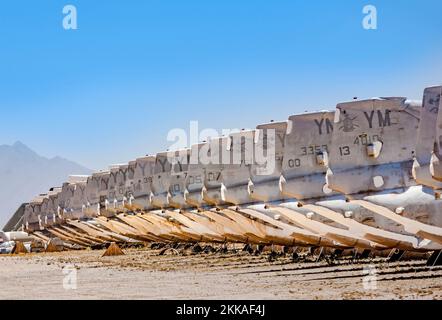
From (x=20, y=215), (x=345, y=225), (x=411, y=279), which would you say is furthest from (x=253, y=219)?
(x=20, y=215)

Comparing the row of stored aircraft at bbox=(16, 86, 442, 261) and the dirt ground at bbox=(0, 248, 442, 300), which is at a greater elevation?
the row of stored aircraft at bbox=(16, 86, 442, 261)

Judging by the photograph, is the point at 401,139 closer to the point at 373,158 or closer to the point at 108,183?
the point at 373,158

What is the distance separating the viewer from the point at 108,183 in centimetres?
7606

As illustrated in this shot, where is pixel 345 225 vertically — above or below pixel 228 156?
below

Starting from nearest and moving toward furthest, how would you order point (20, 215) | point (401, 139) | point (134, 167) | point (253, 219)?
point (401, 139) → point (253, 219) → point (134, 167) → point (20, 215)

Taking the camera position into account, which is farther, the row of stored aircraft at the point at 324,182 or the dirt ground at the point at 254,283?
the row of stored aircraft at the point at 324,182

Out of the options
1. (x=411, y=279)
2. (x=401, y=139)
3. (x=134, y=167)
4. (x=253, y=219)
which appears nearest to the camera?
(x=411, y=279)

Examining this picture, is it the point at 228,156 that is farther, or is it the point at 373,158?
the point at 228,156

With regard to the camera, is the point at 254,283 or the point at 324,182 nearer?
the point at 254,283

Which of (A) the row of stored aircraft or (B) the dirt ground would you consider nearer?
(B) the dirt ground

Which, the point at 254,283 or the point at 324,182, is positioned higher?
the point at 324,182

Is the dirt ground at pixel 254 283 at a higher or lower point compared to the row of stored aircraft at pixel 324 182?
lower

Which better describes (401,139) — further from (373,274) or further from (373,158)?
(373,274)

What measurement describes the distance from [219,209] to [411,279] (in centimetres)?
2395
